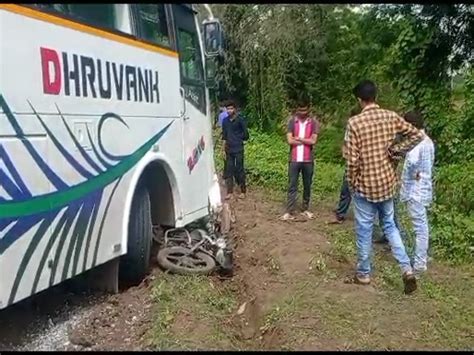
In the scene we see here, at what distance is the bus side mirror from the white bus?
405 millimetres

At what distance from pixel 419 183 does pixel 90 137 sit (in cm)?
312

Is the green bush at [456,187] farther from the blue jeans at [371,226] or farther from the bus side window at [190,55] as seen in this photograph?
the bus side window at [190,55]

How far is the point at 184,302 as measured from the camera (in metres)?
5.39

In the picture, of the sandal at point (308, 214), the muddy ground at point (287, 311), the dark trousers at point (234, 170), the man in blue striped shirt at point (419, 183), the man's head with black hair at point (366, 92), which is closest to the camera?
the muddy ground at point (287, 311)

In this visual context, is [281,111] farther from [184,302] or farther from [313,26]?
[184,302]

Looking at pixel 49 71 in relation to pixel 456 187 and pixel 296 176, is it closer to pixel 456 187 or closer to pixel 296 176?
pixel 296 176

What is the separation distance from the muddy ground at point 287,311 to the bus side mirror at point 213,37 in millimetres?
2456

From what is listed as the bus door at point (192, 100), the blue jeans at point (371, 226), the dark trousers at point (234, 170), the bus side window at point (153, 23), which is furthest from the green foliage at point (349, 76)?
the bus side window at point (153, 23)

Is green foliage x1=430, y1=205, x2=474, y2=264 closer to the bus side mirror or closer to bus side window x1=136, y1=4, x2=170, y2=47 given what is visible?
the bus side mirror

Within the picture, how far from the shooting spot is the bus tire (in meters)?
5.85

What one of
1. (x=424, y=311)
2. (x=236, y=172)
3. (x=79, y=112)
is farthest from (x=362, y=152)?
(x=236, y=172)

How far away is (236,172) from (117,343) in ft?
25.6

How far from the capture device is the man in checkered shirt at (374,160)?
5.52 metres

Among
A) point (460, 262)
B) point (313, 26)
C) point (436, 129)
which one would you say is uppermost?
point (313, 26)
